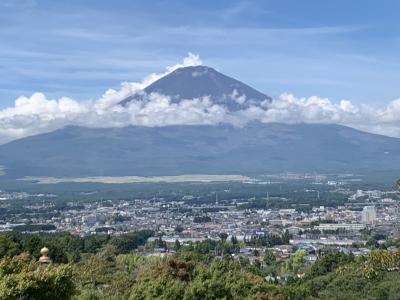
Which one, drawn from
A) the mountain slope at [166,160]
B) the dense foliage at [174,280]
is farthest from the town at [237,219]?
the mountain slope at [166,160]

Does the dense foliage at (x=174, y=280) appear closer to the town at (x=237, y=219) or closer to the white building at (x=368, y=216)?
the town at (x=237, y=219)

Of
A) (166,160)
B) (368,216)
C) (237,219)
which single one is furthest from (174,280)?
(166,160)

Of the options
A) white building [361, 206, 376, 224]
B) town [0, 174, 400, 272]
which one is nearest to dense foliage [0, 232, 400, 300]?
town [0, 174, 400, 272]

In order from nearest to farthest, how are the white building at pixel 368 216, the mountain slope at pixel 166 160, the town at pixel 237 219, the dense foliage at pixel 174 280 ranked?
the dense foliage at pixel 174 280 < the town at pixel 237 219 < the white building at pixel 368 216 < the mountain slope at pixel 166 160

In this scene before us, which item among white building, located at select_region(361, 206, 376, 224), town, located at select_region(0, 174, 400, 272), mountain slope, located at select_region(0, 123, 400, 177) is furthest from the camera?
mountain slope, located at select_region(0, 123, 400, 177)

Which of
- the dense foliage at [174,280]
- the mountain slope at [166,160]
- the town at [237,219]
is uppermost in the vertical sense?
the mountain slope at [166,160]

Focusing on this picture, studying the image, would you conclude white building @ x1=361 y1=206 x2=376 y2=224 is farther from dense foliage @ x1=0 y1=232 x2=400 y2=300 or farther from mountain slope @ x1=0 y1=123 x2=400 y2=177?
mountain slope @ x1=0 y1=123 x2=400 y2=177

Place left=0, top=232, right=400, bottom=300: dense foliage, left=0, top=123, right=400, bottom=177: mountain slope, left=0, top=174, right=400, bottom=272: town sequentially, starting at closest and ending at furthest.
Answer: left=0, top=232, right=400, bottom=300: dense foliage
left=0, top=174, right=400, bottom=272: town
left=0, top=123, right=400, bottom=177: mountain slope

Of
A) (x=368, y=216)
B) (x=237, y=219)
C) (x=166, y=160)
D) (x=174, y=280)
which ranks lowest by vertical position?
(x=237, y=219)

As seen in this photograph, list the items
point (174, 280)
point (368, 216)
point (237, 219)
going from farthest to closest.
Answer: point (237, 219), point (368, 216), point (174, 280)

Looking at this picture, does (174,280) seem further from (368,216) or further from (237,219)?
(237,219)

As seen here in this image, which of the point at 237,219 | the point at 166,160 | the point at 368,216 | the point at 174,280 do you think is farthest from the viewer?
the point at 166,160

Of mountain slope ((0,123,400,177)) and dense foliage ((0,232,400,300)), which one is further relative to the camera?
mountain slope ((0,123,400,177))
